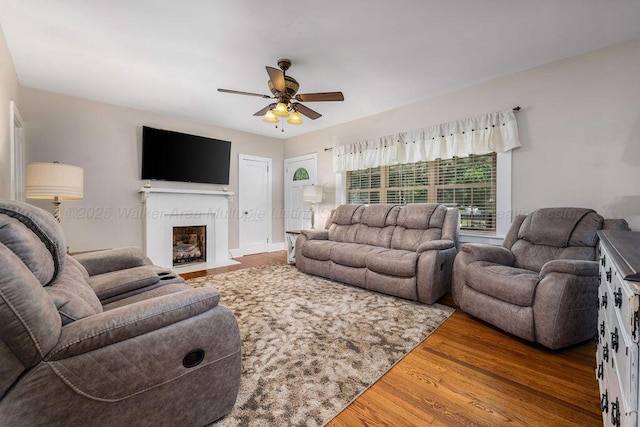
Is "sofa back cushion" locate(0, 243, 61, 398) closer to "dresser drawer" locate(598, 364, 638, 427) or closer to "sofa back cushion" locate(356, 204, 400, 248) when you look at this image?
"dresser drawer" locate(598, 364, 638, 427)

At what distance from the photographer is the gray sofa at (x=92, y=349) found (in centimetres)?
85

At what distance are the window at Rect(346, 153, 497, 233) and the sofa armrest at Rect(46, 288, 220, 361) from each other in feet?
11.1

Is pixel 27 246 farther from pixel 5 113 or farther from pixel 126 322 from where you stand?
pixel 5 113

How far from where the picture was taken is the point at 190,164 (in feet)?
15.5

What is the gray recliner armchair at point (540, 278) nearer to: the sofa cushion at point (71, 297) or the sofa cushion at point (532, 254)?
the sofa cushion at point (532, 254)

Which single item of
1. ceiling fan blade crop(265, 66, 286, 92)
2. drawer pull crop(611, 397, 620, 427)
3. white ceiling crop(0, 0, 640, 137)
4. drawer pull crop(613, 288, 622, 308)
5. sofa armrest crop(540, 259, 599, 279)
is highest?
white ceiling crop(0, 0, 640, 137)

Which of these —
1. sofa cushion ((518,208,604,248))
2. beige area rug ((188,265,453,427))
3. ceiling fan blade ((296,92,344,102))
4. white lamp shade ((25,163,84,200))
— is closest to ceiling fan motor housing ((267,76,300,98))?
ceiling fan blade ((296,92,344,102))

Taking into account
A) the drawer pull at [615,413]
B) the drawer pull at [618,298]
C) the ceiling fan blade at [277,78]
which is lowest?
the drawer pull at [615,413]

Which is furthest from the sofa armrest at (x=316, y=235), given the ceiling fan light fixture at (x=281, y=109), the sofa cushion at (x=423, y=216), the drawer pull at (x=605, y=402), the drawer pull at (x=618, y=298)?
the drawer pull at (x=618, y=298)

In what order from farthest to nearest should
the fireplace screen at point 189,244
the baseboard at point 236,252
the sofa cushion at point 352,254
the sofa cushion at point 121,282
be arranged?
the baseboard at point 236,252 < the fireplace screen at point 189,244 < the sofa cushion at point 352,254 < the sofa cushion at point 121,282

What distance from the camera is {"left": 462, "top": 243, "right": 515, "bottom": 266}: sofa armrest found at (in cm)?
258

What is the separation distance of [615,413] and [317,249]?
3.12 m

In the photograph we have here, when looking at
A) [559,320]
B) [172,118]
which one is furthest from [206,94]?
[559,320]

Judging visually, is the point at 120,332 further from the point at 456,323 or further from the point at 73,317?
the point at 456,323
